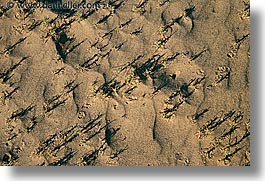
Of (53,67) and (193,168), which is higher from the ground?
(53,67)

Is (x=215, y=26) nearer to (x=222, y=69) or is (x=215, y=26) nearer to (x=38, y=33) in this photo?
(x=222, y=69)

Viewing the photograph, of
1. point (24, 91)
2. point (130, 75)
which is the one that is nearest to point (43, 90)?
point (24, 91)

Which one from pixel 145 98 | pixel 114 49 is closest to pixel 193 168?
pixel 145 98

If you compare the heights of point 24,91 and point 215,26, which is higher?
point 215,26

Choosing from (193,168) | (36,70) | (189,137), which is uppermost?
(36,70)

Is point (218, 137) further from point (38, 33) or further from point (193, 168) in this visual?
point (38, 33)

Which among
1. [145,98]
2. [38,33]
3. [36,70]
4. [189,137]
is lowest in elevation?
[189,137]
